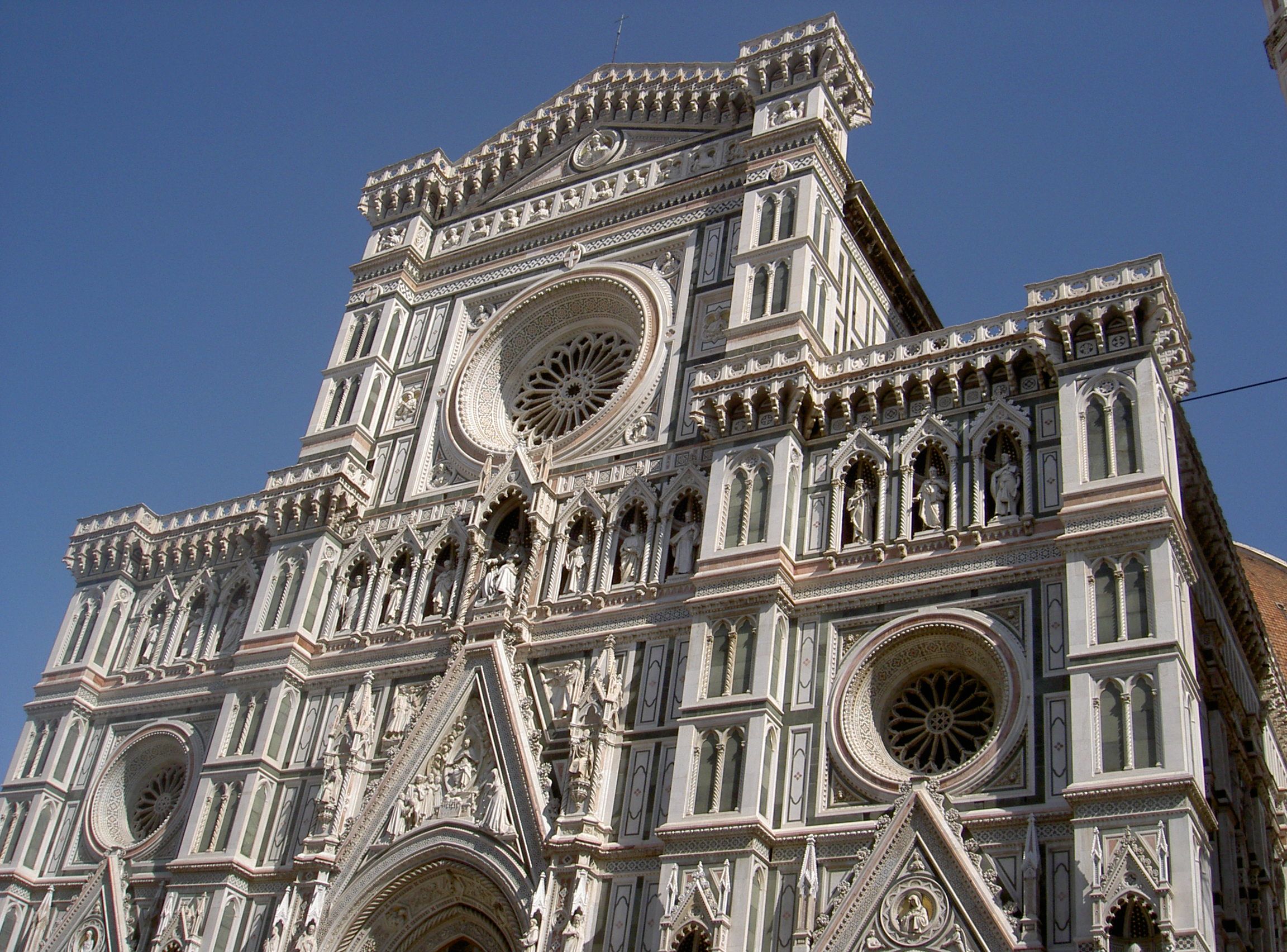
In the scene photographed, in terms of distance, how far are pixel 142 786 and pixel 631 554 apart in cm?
1066

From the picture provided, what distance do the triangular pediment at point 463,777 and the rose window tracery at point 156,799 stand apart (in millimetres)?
5334

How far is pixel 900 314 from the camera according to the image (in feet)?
93.0

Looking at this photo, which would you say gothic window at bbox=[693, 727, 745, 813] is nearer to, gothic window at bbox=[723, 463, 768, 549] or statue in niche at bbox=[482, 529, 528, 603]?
gothic window at bbox=[723, 463, 768, 549]

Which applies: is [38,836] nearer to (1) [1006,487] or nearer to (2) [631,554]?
(2) [631,554]

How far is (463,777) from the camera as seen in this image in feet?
68.6

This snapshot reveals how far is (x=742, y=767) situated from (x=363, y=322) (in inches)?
580

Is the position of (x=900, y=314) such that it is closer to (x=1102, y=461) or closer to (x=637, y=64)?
(x=637, y=64)

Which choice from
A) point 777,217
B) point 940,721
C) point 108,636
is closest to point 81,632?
point 108,636

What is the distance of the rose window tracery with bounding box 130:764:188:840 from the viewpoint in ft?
81.1

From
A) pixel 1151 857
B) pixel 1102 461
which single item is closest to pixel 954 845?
pixel 1151 857

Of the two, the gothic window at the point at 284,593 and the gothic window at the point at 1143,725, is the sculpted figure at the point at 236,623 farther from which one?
the gothic window at the point at 1143,725

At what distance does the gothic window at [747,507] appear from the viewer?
20438mm

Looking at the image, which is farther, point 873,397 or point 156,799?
point 156,799

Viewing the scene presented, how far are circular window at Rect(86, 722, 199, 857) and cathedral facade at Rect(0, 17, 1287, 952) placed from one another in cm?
9
